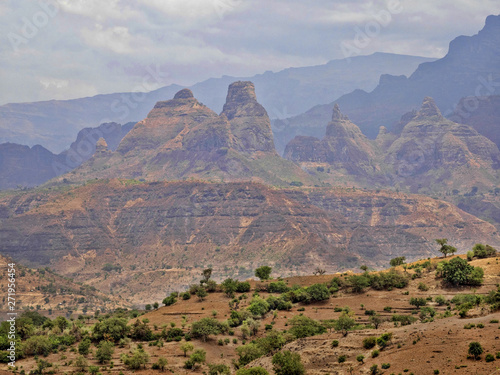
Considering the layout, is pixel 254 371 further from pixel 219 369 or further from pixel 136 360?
pixel 136 360

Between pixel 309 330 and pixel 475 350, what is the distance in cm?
3161

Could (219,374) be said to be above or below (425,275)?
below

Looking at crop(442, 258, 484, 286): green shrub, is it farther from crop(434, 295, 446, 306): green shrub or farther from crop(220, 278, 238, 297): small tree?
crop(220, 278, 238, 297): small tree

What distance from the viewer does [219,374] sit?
283 feet

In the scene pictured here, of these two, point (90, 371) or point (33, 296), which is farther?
point (33, 296)

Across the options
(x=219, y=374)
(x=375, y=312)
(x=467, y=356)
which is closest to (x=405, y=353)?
(x=467, y=356)

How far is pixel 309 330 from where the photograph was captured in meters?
95.6

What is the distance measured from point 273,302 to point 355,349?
1505 inches

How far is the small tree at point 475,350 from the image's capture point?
66.8m

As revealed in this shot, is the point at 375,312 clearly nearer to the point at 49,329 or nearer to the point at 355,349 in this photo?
the point at 355,349

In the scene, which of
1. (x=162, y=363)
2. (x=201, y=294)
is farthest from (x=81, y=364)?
(x=201, y=294)

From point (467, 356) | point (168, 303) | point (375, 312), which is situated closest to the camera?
point (467, 356)

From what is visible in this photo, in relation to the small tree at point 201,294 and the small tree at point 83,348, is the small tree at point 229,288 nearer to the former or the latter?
the small tree at point 201,294

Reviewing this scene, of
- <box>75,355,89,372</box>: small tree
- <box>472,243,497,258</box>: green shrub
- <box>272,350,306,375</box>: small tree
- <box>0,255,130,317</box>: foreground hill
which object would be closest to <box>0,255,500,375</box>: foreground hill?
<box>75,355,89,372</box>: small tree
